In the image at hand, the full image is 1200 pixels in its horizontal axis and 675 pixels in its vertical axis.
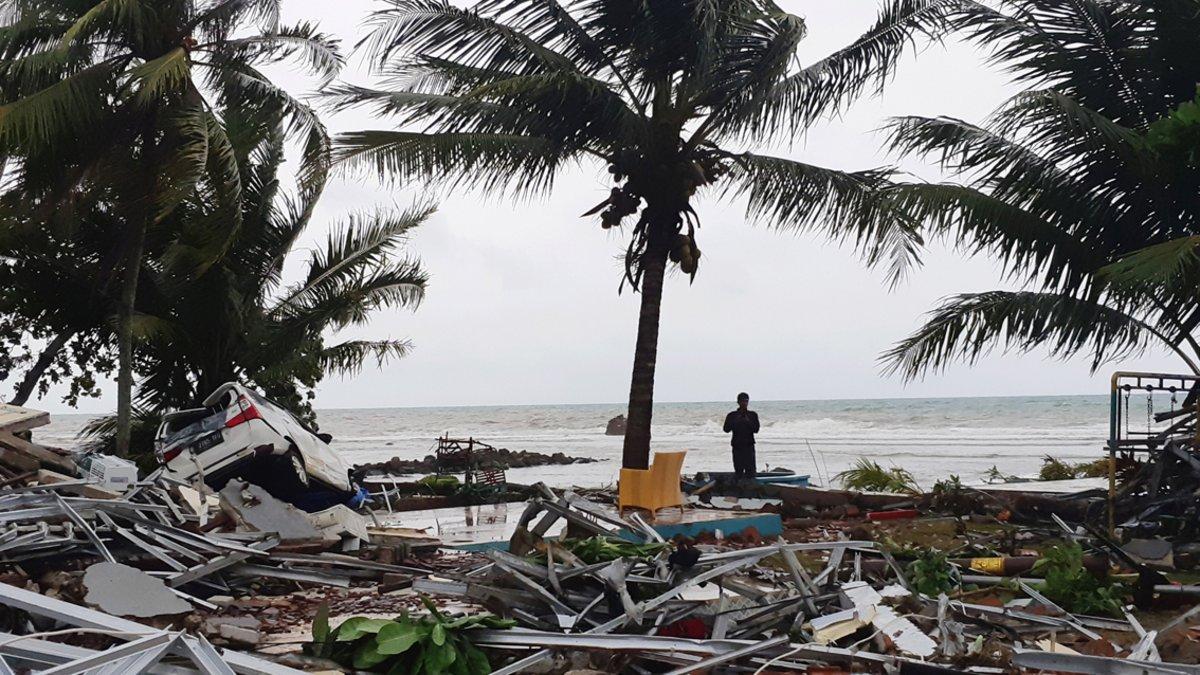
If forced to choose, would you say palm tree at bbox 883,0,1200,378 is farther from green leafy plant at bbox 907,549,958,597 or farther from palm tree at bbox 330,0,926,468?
green leafy plant at bbox 907,549,958,597

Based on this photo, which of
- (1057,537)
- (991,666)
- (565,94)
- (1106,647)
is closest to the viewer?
(991,666)

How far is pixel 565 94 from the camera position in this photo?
13.0 metres

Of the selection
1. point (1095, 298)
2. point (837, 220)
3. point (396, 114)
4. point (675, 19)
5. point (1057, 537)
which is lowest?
point (1057, 537)

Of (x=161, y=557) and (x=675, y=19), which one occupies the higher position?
(x=675, y=19)

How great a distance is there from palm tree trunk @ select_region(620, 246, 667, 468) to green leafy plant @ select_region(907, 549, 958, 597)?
290 inches

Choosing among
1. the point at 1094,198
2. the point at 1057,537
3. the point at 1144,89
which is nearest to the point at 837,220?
the point at 1094,198

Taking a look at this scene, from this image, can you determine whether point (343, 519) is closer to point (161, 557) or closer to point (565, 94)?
point (161, 557)

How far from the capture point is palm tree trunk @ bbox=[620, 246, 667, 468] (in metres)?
14.8

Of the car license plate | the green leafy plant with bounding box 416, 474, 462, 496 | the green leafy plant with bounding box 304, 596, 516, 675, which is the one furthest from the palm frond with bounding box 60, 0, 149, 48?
the green leafy plant with bounding box 304, 596, 516, 675

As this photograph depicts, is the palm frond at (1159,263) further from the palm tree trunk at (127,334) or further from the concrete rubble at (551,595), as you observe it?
the palm tree trunk at (127,334)

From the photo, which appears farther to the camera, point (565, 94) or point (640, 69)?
point (640, 69)

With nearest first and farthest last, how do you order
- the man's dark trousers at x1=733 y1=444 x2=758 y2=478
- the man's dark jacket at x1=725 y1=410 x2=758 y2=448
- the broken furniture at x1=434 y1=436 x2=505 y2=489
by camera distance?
the man's dark jacket at x1=725 y1=410 x2=758 y2=448 → the man's dark trousers at x1=733 y1=444 x2=758 y2=478 → the broken furniture at x1=434 y1=436 x2=505 y2=489

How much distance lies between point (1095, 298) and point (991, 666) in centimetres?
895

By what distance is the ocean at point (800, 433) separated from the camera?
36.1 meters
